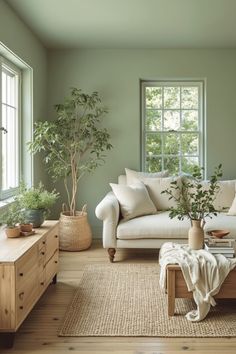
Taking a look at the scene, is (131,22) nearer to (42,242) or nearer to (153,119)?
(153,119)

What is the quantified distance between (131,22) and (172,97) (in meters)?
1.44

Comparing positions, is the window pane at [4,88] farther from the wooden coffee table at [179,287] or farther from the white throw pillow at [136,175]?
the wooden coffee table at [179,287]

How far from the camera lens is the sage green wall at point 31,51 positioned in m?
3.49

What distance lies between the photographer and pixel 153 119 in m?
5.21

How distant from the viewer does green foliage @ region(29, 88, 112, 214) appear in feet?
15.0

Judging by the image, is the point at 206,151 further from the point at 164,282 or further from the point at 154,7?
the point at 164,282

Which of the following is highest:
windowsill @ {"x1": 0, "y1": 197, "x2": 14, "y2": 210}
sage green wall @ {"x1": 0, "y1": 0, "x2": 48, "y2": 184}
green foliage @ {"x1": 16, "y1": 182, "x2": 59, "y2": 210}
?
sage green wall @ {"x1": 0, "y1": 0, "x2": 48, "y2": 184}

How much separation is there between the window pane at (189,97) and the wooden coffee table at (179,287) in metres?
3.04

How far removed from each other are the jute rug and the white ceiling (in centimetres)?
261

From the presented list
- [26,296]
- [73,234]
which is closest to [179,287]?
[26,296]

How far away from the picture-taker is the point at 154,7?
3619 millimetres

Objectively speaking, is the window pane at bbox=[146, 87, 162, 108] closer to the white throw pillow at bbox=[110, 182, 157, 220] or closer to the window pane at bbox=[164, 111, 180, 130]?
the window pane at bbox=[164, 111, 180, 130]

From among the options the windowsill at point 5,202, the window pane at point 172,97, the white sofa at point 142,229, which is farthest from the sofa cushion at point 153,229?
the window pane at point 172,97

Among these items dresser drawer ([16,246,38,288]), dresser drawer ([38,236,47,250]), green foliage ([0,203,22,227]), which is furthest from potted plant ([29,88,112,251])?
dresser drawer ([16,246,38,288])
